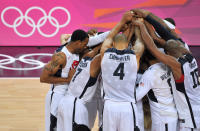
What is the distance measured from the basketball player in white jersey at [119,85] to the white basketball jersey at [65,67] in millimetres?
904

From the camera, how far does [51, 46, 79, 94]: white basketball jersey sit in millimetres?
5684

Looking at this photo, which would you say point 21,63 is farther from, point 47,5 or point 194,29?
point 194,29

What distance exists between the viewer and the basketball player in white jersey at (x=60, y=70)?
221 inches

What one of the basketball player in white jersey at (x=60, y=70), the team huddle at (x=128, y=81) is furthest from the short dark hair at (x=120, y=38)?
the basketball player in white jersey at (x=60, y=70)

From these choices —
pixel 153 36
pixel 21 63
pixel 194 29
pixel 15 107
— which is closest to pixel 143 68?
pixel 153 36

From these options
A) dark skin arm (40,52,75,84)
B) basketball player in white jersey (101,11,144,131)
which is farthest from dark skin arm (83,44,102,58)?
basketball player in white jersey (101,11,144,131)

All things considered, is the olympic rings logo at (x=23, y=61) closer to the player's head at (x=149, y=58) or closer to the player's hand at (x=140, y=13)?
the player's head at (x=149, y=58)

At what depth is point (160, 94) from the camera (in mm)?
5109

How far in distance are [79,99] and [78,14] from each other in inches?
419

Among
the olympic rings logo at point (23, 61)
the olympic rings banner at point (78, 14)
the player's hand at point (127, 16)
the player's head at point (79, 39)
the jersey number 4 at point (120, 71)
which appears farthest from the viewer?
the olympic rings banner at point (78, 14)

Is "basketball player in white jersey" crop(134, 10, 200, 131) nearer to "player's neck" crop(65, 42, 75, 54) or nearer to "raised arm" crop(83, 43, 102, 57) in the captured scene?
"raised arm" crop(83, 43, 102, 57)

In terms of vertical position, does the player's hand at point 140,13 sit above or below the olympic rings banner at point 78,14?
below

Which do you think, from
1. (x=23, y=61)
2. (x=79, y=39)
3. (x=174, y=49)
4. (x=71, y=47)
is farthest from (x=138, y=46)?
(x=23, y=61)

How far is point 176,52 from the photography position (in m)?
5.04
